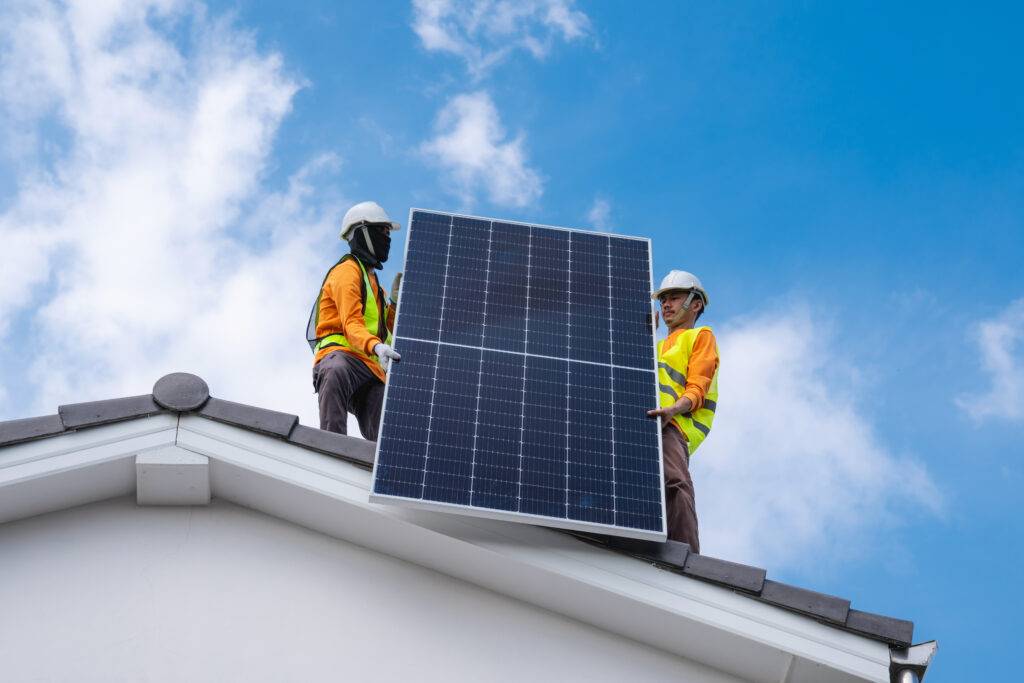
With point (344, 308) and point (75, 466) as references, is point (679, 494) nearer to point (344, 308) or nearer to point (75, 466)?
point (344, 308)

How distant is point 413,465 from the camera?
757 centimetres

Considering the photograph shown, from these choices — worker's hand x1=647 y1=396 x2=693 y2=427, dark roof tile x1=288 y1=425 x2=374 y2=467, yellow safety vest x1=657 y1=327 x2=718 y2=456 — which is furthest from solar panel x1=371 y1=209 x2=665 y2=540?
yellow safety vest x1=657 y1=327 x2=718 y2=456

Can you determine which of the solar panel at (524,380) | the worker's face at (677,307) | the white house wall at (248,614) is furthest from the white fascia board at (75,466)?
the worker's face at (677,307)

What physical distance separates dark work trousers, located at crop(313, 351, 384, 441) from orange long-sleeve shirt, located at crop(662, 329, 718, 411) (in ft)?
7.50

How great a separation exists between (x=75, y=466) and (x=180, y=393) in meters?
0.78

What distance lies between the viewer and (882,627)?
23.4 feet

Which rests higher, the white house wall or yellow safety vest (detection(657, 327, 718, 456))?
yellow safety vest (detection(657, 327, 718, 456))

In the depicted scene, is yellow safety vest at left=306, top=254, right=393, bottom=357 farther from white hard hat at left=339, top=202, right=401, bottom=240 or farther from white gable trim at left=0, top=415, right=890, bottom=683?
white gable trim at left=0, top=415, right=890, bottom=683

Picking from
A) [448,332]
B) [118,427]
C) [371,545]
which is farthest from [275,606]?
[448,332]

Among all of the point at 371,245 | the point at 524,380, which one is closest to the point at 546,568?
the point at 524,380

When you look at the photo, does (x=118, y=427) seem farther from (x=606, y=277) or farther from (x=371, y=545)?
(x=606, y=277)

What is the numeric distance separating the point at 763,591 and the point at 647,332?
83.8 inches

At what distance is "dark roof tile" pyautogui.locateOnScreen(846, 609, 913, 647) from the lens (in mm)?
7086

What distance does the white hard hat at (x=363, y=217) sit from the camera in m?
10.4
